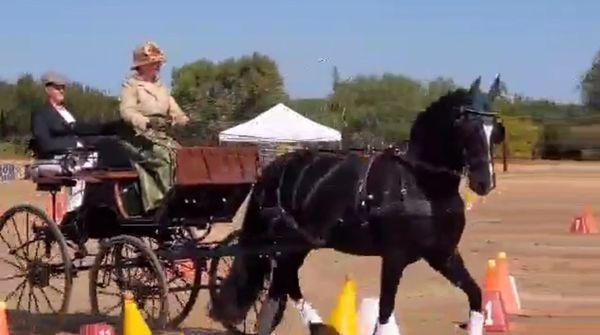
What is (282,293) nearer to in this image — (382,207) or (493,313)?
(382,207)

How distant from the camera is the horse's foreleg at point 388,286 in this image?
8.30 m

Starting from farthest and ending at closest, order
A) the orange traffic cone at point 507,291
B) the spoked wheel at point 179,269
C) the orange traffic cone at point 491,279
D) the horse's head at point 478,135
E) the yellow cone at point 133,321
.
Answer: the orange traffic cone at point 507,291, the orange traffic cone at point 491,279, the spoked wheel at point 179,269, the horse's head at point 478,135, the yellow cone at point 133,321

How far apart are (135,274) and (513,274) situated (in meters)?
6.60

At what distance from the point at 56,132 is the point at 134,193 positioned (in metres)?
0.90

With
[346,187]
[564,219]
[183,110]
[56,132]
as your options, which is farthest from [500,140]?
[564,219]

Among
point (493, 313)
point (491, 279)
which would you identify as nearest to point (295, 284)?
point (493, 313)

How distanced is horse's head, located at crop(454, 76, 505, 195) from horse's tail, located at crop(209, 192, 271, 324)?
6.71ft

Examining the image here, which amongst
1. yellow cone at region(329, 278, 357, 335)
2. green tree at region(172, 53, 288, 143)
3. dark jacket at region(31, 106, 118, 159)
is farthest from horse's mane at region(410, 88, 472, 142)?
green tree at region(172, 53, 288, 143)

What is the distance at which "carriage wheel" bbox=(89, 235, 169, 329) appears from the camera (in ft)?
31.3

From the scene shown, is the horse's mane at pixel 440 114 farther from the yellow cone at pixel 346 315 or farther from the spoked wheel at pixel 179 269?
the spoked wheel at pixel 179 269

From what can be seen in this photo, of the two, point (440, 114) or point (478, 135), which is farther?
point (440, 114)

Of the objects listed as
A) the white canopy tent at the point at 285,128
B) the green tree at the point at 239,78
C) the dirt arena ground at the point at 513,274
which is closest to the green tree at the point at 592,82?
the green tree at the point at 239,78

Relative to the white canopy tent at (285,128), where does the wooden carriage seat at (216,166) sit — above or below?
above

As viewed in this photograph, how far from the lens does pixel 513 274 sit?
1509 centimetres
